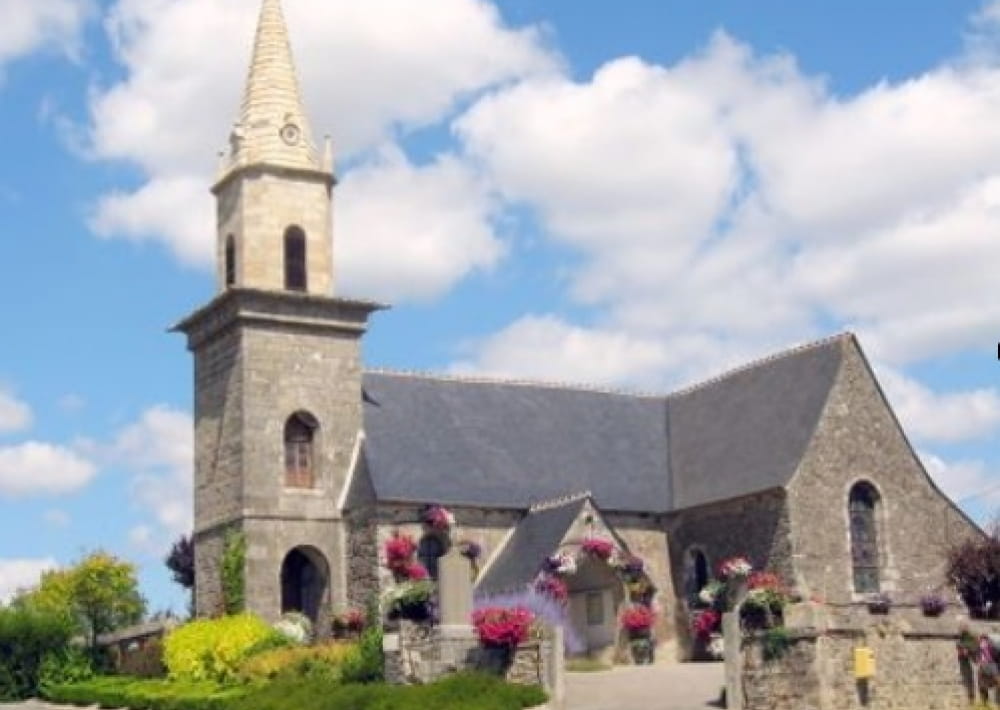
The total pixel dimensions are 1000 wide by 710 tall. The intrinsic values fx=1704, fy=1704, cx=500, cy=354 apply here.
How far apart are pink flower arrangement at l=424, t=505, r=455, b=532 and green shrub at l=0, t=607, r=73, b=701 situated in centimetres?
908

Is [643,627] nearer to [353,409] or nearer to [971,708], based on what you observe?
[353,409]

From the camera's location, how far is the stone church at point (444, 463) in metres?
37.8

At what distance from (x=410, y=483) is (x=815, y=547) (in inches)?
361

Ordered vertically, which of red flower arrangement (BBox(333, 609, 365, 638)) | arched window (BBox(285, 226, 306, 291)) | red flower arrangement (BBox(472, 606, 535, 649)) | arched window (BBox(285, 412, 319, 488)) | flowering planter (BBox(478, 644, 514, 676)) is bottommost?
flowering planter (BBox(478, 644, 514, 676))

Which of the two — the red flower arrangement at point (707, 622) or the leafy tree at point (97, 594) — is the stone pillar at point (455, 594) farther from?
the leafy tree at point (97, 594)

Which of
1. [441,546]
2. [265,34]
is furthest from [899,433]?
[265,34]

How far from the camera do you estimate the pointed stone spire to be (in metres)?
40.9

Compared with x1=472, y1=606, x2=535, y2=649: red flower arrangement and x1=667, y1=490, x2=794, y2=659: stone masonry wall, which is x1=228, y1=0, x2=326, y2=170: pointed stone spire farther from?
x1=472, y1=606, x2=535, y2=649: red flower arrangement

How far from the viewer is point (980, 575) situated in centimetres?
3219

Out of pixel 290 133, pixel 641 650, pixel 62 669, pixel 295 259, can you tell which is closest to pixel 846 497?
pixel 641 650

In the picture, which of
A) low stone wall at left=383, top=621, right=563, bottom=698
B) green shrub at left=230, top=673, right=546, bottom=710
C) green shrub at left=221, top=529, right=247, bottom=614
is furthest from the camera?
green shrub at left=221, top=529, right=247, bottom=614

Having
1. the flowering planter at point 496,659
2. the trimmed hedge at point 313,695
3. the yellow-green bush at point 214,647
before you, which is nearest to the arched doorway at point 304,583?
the yellow-green bush at point 214,647

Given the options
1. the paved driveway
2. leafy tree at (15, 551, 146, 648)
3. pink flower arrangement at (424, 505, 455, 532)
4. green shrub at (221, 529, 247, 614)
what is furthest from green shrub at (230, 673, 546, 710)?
leafy tree at (15, 551, 146, 648)

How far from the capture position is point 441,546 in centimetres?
3859
